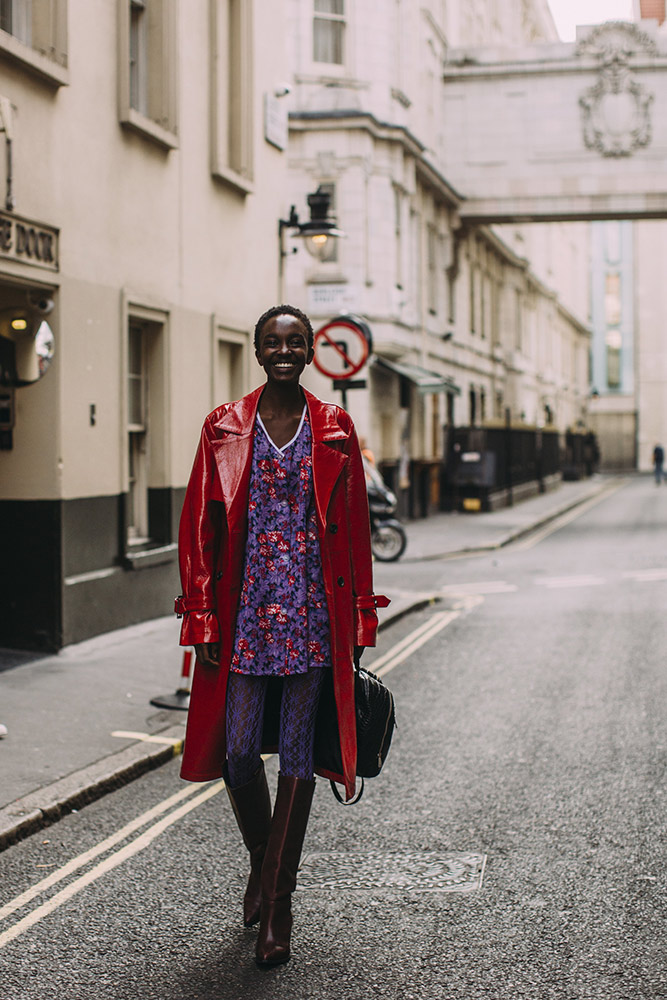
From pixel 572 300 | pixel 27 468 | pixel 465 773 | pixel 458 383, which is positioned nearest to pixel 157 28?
pixel 27 468

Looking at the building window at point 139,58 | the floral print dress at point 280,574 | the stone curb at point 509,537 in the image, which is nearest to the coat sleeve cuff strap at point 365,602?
the floral print dress at point 280,574

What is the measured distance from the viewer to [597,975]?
3.83 m

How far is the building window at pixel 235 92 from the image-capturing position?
13188 millimetres

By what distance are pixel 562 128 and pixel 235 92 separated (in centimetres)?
1930

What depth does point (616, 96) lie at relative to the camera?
30.2 metres

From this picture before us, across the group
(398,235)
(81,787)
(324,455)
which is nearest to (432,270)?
(398,235)

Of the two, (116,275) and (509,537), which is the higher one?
(116,275)

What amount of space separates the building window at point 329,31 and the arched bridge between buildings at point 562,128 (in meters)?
7.47

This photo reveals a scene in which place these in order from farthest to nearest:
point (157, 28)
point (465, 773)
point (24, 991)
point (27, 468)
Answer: point (157, 28)
point (27, 468)
point (465, 773)
point (24, 991)

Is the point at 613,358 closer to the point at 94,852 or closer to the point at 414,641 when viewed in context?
the point at 414,641

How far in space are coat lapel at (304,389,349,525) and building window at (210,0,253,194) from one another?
9.45 m

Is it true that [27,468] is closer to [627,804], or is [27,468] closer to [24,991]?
[627,804]

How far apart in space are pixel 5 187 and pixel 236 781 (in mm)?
6049

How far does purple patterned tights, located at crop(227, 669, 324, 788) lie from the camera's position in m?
4.01
